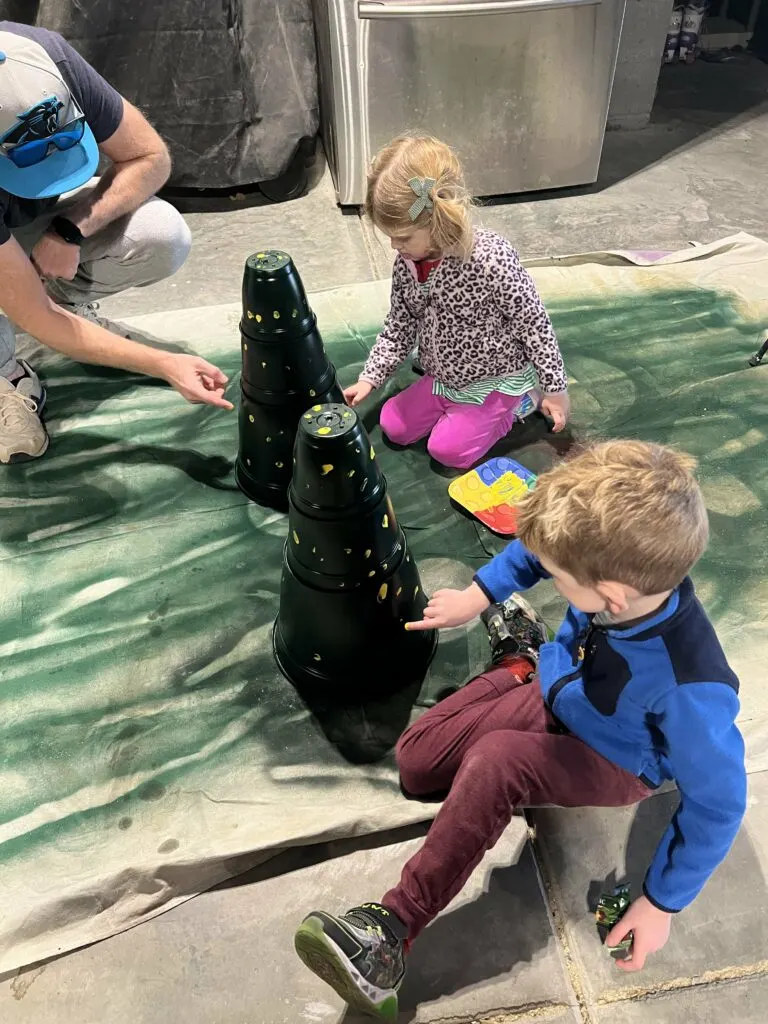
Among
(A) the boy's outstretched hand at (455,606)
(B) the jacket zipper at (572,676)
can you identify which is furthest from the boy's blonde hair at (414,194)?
(B) the jacket zipper at (572,676)

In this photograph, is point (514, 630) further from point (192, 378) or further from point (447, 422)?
point (192, 378)

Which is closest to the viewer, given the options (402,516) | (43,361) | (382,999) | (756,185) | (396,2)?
(382,999)

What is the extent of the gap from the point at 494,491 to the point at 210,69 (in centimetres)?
152

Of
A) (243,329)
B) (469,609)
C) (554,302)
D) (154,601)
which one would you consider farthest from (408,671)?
(554,302)

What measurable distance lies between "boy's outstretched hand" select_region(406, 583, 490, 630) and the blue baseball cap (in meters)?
0.85

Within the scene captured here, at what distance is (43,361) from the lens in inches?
66.8

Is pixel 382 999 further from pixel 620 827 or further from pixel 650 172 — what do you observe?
pixel 650 172

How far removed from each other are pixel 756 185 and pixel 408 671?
2.04 m

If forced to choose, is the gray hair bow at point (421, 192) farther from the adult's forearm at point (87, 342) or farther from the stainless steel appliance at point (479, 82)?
the stainless steel appliance at point (479, 82)

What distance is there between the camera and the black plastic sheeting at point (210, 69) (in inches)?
77.0

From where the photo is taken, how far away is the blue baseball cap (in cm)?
108

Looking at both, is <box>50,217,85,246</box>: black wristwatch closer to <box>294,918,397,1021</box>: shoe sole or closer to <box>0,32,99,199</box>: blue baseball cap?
<box>0,32,99,199</box>: blue baseball cap

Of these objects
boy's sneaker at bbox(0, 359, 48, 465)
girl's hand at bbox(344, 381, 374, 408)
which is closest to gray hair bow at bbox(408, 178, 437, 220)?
girl's hand at bbox(344, 381, 374, 408)

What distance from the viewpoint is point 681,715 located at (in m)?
0.74
